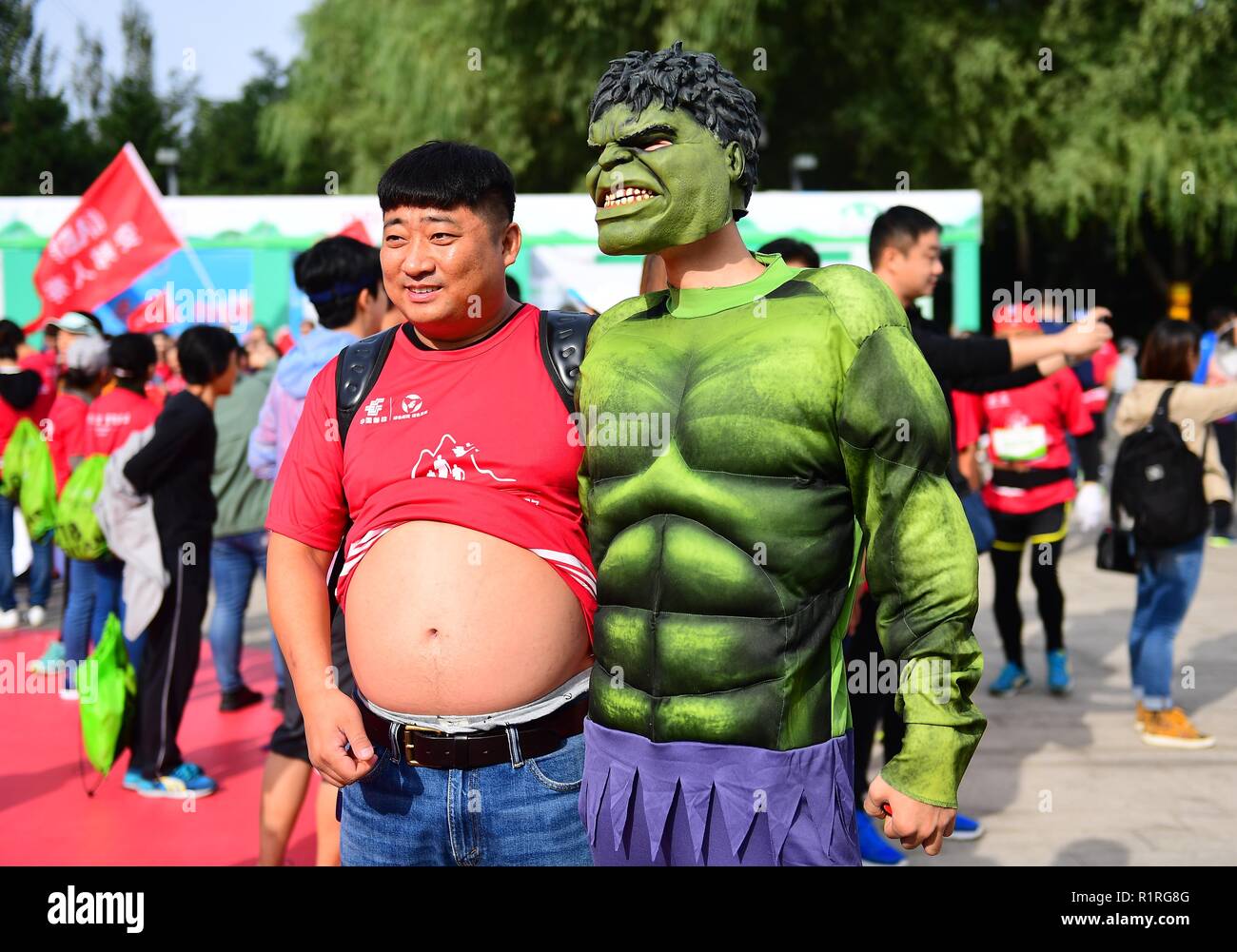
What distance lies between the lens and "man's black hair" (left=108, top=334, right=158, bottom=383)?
576 centimetres

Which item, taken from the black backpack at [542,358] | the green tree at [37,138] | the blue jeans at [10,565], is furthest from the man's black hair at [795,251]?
the green tree at [37,138]

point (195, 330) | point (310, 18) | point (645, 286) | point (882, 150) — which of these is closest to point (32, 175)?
point (310, 18)

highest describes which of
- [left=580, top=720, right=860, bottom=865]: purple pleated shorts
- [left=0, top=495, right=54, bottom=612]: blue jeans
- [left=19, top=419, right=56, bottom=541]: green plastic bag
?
[left=580, top=720, right=860, bottom=865]: purple pleated shorts

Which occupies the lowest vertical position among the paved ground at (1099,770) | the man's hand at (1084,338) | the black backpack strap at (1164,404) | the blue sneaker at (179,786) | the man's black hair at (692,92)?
the paved ground at (1099,770)

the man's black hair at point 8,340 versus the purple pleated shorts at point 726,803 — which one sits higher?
the man's black hair at point 8,340

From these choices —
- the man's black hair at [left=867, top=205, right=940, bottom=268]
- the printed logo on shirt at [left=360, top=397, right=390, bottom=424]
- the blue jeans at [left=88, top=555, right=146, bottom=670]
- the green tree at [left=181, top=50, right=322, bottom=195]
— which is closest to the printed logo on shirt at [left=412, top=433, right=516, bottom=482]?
the printed logo on shirt at [left=360, top=397, right=390, bottom=424]

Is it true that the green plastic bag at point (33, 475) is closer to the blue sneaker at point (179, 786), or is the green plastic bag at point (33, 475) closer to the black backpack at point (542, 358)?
the blue sneaker at point (179, 786)

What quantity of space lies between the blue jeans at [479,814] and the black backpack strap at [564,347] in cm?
66

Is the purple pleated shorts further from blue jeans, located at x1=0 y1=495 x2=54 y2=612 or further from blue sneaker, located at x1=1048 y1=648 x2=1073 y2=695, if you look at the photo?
blue jeans, located at x1=0 y1=495 x2=54 y2=612

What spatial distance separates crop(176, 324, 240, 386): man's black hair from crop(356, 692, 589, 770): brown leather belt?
3.44 m

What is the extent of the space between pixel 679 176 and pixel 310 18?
23855 mm

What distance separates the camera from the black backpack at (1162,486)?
5816 millimetres

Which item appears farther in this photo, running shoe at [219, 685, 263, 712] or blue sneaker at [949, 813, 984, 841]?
running shoe at [219, 685, 263, 712]

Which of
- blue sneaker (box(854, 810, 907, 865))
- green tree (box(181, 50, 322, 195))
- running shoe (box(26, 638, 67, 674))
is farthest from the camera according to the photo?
green tree (box(181, 50, 322, 195))
